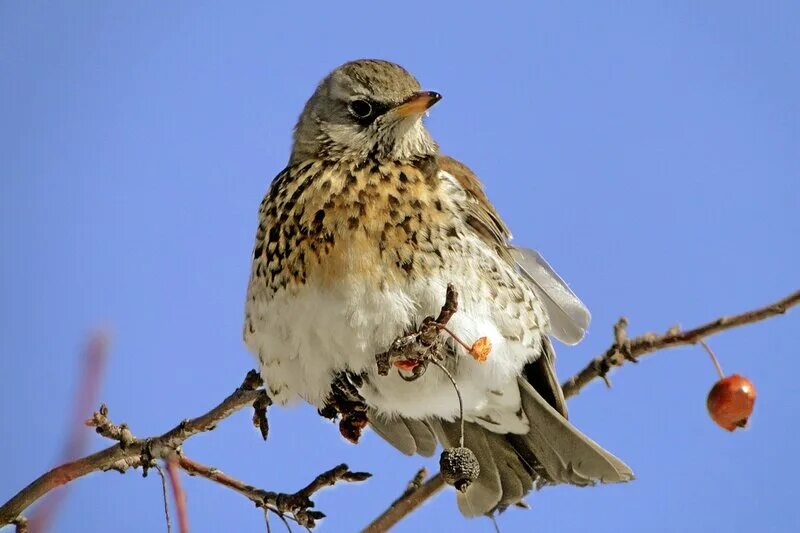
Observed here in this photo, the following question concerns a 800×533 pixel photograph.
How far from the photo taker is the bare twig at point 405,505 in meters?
2.96

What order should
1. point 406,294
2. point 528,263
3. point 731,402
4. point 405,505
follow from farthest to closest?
point 528,263
point 406,294
point 405,505
point 731,402

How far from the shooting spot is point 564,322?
4004mm

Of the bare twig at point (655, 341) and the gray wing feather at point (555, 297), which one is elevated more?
the gray wing feather at point (555, 297)

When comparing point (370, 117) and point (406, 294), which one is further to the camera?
point (370, 117)

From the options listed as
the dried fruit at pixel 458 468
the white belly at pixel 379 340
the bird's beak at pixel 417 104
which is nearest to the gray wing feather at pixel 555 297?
the white belly at pixel 379 340

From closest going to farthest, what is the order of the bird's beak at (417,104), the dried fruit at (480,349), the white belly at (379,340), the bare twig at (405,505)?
the bare twig at (405,505), the dried fruit at (480,349), the white belly at (379,340), the bird's beak at (417,104)

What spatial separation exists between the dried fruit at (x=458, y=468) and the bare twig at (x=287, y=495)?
1.44 ft

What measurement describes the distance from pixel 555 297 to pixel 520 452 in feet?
2.00

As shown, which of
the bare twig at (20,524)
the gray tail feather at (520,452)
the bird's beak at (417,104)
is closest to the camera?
the bare twig at (20,524)

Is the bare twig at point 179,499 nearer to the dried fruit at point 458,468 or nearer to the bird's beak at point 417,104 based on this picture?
the dried fruit at point 458,468

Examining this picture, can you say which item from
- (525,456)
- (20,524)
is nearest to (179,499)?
(20,524)

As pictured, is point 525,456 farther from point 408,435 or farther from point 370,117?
point 370,117

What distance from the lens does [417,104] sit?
3938 millimetres

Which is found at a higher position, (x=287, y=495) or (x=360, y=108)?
(x=360, y=108)
